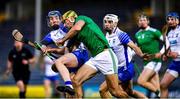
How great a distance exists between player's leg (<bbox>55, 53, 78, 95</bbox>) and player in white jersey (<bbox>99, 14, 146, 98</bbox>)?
Answer: 116 cm

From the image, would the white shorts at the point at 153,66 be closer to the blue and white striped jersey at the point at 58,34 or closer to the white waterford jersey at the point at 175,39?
the white waterford jersey at the point at 175,39

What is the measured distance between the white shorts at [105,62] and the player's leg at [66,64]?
0.59 meters

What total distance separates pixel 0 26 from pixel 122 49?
21.7 metres

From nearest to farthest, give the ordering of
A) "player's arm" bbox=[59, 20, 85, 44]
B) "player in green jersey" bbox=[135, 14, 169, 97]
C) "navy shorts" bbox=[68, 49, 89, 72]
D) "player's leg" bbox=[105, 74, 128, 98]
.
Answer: "player's arm" bbox=[59, 20, 85, 44] < "player's leg" bbox=[105, 74, 128, 98] < "navy shorts" bbox=[68, 49, 89, 72] < "player in green jersey" bbox=[135, 14, 169, 97]

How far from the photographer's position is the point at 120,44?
15438 mm

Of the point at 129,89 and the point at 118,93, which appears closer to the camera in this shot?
the point at 118,93

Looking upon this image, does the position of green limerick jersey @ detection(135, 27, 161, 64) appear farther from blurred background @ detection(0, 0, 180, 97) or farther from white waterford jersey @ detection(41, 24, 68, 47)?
blurred background @ detection(0, 0, 180, 97)

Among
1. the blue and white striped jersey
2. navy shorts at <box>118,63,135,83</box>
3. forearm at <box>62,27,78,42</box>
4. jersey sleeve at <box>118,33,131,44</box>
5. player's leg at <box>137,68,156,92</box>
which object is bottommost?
player's leg at <box>137,68,156,92</box>

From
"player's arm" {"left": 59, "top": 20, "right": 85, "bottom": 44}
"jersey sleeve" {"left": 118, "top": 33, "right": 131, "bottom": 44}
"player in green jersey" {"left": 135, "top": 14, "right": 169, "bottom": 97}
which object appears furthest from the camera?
"player in green jersey" {"left": 135, "top": 14, "right": 169, "bottom": 97}

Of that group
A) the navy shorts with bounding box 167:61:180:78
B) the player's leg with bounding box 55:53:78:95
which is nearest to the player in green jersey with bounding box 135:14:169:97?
the navy shorts with bounding box 167:61:180:78

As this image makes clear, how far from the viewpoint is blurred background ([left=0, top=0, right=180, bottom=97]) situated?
1091 inches

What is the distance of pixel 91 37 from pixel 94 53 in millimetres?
411

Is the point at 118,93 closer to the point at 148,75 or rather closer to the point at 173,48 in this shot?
the point at 173,48

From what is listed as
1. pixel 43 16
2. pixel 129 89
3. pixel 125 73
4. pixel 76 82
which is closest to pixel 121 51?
pixel 125 73
